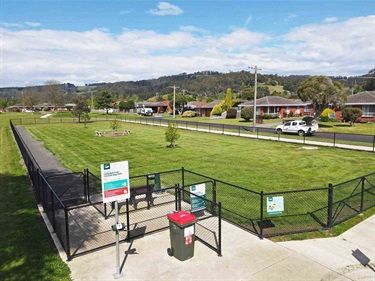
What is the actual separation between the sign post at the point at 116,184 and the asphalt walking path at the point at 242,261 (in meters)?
0.68

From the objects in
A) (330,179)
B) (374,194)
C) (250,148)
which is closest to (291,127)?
(250,148)

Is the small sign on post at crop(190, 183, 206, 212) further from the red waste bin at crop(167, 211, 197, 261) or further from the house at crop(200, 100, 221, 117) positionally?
the house at crop(200, 100, 221, 117)

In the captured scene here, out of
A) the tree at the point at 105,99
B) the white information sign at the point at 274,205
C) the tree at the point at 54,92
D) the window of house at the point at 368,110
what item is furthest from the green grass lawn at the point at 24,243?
the tree at the point at 54,92

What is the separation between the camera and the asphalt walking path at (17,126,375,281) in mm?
6438

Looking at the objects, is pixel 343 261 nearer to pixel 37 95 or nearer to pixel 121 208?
pixel 121 208

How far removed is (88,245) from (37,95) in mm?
144278

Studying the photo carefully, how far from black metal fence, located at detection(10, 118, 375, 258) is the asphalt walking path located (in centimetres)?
39

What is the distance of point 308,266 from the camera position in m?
6.78

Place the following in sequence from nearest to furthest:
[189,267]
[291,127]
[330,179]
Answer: [189,267]
[330,179]
[291,127]

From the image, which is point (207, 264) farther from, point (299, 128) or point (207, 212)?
point (299, 128)

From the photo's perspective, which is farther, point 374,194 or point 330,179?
point 330,179

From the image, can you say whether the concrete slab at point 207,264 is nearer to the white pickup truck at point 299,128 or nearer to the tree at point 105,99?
the white pickup truck at point 299,128

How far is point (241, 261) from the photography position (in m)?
6.97

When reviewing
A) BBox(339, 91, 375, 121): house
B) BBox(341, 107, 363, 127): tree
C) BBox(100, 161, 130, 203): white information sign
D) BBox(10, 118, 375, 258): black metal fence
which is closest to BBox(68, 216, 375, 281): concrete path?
BBox(10, 118, 375, 258): black metal fence
